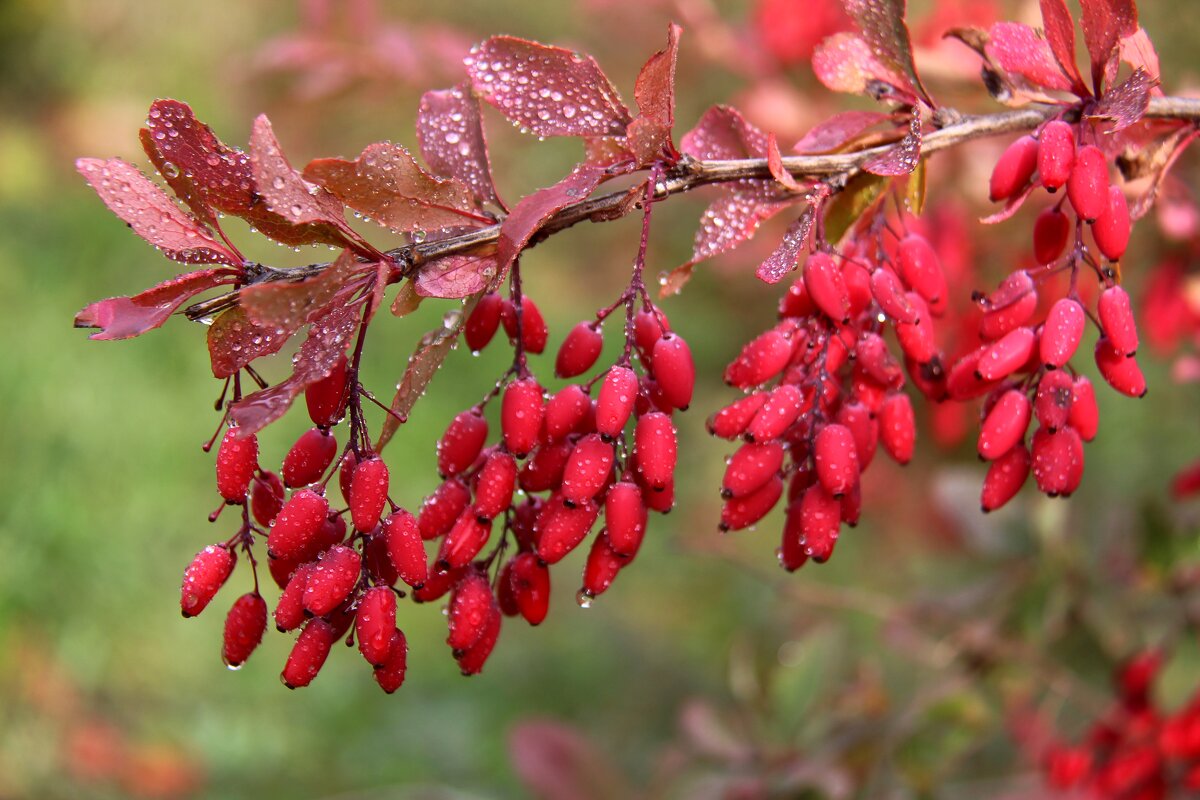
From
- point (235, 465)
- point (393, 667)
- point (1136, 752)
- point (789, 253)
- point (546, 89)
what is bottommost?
point (1136, 752)

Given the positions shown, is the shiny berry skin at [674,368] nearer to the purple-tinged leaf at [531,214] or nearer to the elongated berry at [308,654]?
the purple-tinged leaf at [531,214]

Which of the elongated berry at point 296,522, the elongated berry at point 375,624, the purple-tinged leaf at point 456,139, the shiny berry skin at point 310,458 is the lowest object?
the elongated berry at point 375,624

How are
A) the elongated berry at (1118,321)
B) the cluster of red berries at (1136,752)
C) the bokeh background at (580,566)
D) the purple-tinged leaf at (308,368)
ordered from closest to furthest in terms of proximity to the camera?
the purple-tinged leaf at (308,368)
the elongated berry at (1118,321)
the cluster of red berries at (1136,752)
the bokeh background at (580,566)

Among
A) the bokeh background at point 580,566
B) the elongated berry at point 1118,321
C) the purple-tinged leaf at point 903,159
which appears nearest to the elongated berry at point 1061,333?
the elongated berry at point 1118,321

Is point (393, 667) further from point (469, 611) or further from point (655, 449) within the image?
point (655, 449)

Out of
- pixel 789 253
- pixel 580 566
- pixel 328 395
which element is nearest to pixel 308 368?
pixel 328 395

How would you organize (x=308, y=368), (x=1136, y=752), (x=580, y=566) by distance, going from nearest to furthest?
(x=308, y=368), (x=1136, y=752), (x=580, y=566)

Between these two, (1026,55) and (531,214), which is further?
(1026,55)

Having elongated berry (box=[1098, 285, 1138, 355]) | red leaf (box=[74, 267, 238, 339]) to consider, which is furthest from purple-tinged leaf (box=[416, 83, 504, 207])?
elongated berry (box=[1098, 285, 1138, 355])
